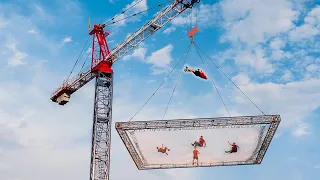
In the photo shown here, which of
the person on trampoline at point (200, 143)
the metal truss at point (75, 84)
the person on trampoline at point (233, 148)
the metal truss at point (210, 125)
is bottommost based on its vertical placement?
the person on trampoline at point (233, 148)

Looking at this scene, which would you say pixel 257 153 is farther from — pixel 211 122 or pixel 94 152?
pixel 94 152

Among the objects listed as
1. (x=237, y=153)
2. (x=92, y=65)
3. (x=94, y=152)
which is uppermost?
(x=92, y=65)

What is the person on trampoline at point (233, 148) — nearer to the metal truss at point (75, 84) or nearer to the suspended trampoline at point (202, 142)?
the suspended trampoline at point (202, 142)

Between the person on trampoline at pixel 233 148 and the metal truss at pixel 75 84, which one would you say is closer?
the person on trampoline at pixel 233 148

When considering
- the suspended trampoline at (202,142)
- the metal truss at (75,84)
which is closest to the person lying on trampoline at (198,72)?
the suspended trampoline at (202,142)

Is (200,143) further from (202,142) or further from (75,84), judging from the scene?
(75,84)

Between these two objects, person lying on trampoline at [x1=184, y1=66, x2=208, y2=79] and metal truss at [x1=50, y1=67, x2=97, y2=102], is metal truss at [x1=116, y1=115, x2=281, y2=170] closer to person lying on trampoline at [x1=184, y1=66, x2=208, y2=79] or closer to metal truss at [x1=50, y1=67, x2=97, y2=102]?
person lying on trampoline at [x1=184, y1=66, x2=208, y2=79]

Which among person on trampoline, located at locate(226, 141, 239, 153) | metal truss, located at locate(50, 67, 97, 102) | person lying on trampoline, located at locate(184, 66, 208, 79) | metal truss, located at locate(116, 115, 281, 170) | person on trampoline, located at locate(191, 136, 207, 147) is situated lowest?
person on trampoline, located at locate(226, 141, 239, 153)

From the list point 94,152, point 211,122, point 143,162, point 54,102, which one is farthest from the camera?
point 54,102

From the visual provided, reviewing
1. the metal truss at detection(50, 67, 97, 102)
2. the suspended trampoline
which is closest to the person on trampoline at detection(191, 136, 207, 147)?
the suspended trampoline

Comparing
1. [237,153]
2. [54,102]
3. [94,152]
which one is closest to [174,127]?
[237,153]

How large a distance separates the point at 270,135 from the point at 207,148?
572 centimetres

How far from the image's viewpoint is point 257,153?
4291 centimetres

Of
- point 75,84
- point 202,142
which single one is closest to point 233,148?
point 202,142
